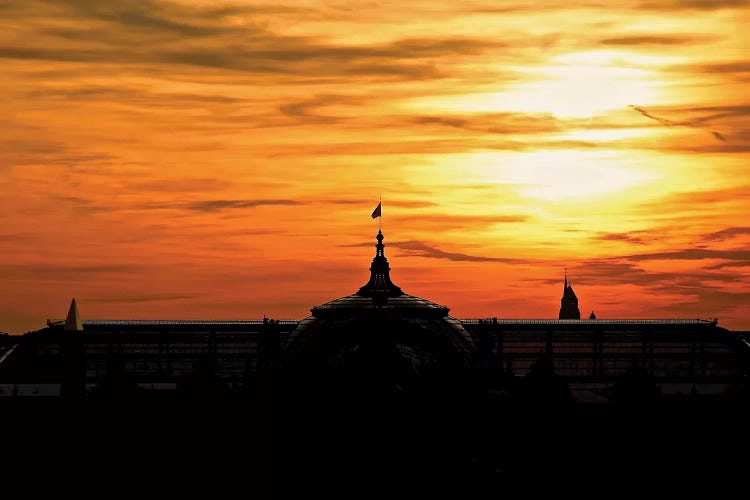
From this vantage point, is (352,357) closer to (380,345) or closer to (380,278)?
(380,345)

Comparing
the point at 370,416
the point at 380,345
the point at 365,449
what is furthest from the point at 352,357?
the point at 365,449

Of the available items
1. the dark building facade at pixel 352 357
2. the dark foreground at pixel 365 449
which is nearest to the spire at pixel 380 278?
the dark building facade at pixel 352 357

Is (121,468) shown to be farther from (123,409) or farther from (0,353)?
(0,353)

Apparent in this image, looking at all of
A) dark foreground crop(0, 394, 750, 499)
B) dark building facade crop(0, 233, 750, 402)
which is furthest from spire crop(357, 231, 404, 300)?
dark foreground crop(0, 394, 750, 499)

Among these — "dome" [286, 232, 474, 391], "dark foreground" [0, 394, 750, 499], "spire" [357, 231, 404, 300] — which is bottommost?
"dark foreground" [0, 394, 750, 499]

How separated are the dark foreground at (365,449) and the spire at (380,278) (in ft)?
99.8

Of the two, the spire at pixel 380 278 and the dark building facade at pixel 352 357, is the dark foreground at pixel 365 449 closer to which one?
the dark building facade at pixel 352 357

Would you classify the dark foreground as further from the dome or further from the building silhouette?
the dome

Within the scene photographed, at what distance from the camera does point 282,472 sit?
124062 mm

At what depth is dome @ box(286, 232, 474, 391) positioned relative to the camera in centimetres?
13838

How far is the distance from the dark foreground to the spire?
99.8ft

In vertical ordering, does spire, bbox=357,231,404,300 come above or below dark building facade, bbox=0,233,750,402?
above

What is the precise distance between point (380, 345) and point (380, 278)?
1123 inches

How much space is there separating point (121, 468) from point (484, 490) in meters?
30.4
